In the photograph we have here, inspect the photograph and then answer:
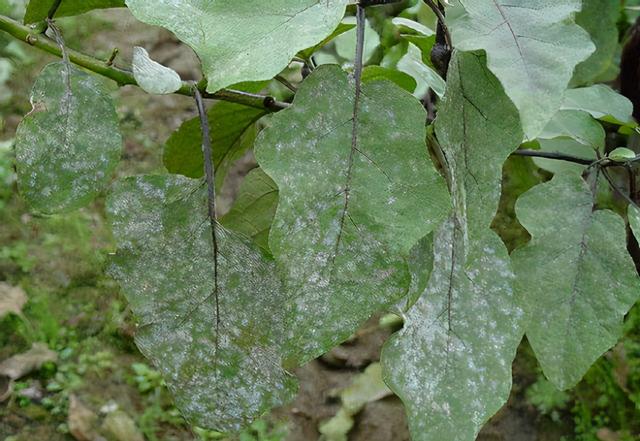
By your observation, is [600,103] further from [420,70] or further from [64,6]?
[64,6]

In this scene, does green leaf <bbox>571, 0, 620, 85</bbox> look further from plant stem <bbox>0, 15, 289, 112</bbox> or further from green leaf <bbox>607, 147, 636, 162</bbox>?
plant stem <bbox>0, 15, 289, 112</bbox>

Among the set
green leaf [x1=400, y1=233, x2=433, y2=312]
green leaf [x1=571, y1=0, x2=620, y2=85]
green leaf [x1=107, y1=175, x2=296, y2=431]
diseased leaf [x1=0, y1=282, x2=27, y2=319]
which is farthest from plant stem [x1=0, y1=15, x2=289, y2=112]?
diseased leaf [x1=0, y1=282, x2=27, y2=319]

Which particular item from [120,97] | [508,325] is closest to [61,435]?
[120,97]

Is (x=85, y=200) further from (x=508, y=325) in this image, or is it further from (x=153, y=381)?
(x=153, y=381)

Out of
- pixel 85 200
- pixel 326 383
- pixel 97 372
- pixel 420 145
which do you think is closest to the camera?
pixel 420 145

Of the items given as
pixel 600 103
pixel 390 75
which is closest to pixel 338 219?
pixel 390 75

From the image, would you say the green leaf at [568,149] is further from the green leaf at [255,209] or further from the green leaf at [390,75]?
the green leaf at [255,209]
